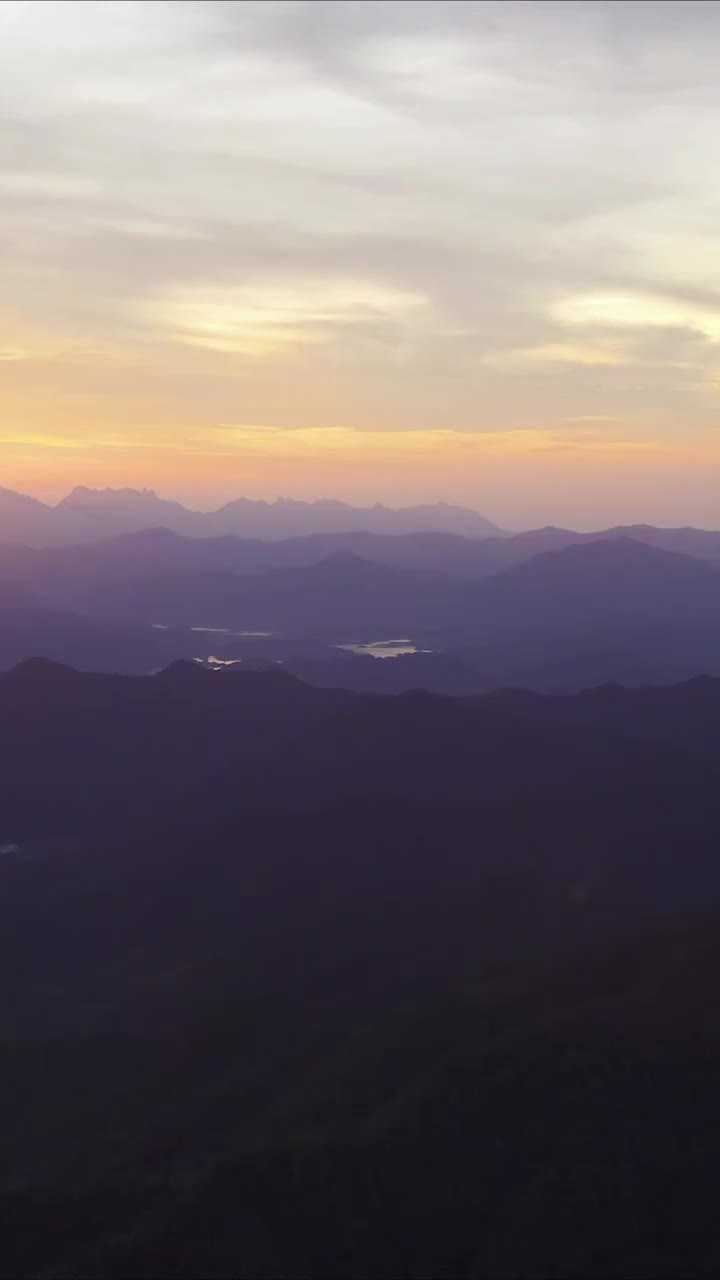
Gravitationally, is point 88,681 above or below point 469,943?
above

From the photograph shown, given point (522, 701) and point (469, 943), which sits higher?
point (522, 701)

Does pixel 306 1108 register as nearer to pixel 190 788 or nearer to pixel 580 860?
pixel 580 860

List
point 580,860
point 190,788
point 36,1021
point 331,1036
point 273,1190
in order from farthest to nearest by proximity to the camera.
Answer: point 190,788
point 580,860
point 36,1021
point 331,1036
point 273,1190

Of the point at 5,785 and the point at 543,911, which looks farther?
the point at 5,785

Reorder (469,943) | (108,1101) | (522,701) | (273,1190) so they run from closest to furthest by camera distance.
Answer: (273,1190) → (108,1101) → (469,943) → (522,701)

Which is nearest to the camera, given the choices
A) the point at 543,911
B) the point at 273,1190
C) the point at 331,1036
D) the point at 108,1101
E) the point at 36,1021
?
the point at 273,1190

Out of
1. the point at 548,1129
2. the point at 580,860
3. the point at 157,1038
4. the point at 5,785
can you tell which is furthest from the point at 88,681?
the point at 548,1129

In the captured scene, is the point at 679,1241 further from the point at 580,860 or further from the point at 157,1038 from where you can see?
the point at 580,860

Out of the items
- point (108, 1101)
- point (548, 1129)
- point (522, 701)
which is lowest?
point (108, 1101)

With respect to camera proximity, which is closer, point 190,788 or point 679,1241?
point 679,1241

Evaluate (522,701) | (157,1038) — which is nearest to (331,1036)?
(157,1038)
